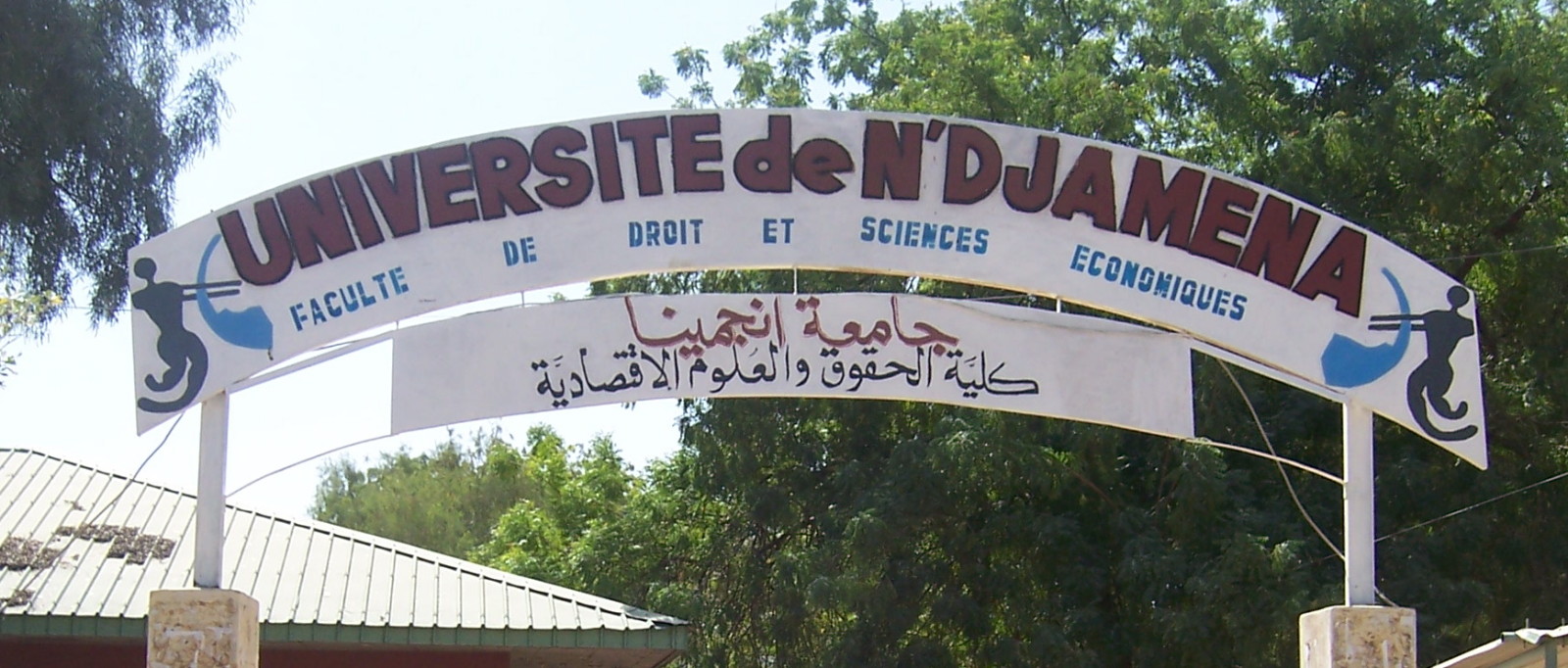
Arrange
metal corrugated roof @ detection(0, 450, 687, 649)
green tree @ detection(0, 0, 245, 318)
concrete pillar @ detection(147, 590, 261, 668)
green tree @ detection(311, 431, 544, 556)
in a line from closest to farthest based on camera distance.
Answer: concrete pillar @ detection(147, 590, 261, 668) → metal corrugated roof @ detection(0, 450, 687, 649) → green tree @ detection(0, 0, 245, 318) → green tree @ detection(311, 431, 544, 556)

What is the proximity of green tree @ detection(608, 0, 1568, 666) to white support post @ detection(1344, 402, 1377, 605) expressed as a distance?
774cm

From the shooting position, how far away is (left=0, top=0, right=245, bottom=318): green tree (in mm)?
14648

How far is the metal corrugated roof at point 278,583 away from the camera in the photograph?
10.5 m

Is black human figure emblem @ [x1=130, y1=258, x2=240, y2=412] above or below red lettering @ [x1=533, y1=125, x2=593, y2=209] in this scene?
below

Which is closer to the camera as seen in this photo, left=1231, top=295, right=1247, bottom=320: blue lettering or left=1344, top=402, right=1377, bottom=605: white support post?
left=1344, top=402, right=1377, bottom=605: white support post

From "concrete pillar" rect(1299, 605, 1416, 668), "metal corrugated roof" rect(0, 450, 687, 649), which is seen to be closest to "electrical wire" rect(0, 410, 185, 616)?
"metal corrugated roof" rect(0, 450, 687, 649)

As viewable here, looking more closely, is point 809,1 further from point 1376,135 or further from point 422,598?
point 422,598

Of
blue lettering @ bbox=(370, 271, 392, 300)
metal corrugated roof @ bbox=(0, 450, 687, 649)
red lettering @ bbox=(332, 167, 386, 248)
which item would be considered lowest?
→ metal corrugated roof @ bbox=(0, 450, 687, 649)

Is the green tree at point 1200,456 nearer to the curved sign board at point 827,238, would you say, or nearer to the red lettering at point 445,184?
the curved sign board at point 827,238

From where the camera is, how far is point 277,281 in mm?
8922

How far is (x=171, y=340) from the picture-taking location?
28.9ft

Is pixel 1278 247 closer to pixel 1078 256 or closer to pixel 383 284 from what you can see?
pixel 1078 256

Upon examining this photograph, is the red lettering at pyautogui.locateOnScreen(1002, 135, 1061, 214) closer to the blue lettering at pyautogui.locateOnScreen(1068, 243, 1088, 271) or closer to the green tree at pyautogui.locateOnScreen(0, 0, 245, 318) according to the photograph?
the blue lettering at pyautogui.locateOnScreen(1068, 243, 1088, 271)

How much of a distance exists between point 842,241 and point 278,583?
4349 mm
